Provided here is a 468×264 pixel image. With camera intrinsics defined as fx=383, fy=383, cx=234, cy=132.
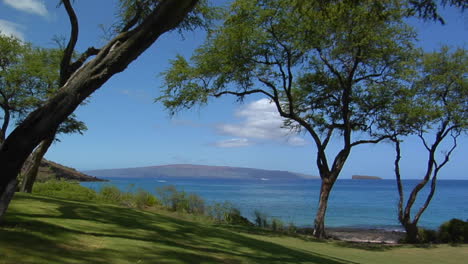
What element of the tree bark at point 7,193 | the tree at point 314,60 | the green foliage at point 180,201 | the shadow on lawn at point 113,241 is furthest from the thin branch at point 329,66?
the tree bark at point 7,193

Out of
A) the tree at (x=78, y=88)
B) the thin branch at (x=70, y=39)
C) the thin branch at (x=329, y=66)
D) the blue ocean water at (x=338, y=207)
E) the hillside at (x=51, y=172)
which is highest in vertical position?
the thin branch at (x=329, y=66)

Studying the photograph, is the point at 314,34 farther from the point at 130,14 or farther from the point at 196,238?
the point at 196,238

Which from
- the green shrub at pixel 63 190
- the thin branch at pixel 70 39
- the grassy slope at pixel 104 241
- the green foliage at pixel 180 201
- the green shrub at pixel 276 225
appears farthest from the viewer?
the green foliage at pixel 180 201

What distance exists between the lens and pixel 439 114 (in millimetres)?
17625

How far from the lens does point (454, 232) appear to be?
1806 centimetres

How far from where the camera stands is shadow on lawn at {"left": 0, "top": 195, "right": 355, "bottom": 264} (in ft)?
16.7

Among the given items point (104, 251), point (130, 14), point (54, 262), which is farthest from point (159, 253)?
point (130, 14)

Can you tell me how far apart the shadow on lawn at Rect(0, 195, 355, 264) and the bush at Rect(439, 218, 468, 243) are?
1327cm

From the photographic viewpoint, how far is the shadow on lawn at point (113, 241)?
5.10m

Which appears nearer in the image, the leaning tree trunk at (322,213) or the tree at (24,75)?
the leaning tree trunk at (322,213)

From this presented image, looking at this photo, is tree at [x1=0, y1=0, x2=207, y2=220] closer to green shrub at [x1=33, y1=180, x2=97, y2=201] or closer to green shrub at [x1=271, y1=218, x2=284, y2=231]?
green shrub at [x1=33, y1=180, x2=97, y2=201]

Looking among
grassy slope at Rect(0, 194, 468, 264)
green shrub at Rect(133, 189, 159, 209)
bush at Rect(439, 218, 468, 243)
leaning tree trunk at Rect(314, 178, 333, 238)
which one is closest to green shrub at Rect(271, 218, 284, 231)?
leaning tree trunk at Rect(314, 178, 333, 238)

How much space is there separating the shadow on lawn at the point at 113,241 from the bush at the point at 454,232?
13266 millimetres

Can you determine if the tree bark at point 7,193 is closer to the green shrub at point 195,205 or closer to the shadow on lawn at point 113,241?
the shadow on lawn at point 113,241
